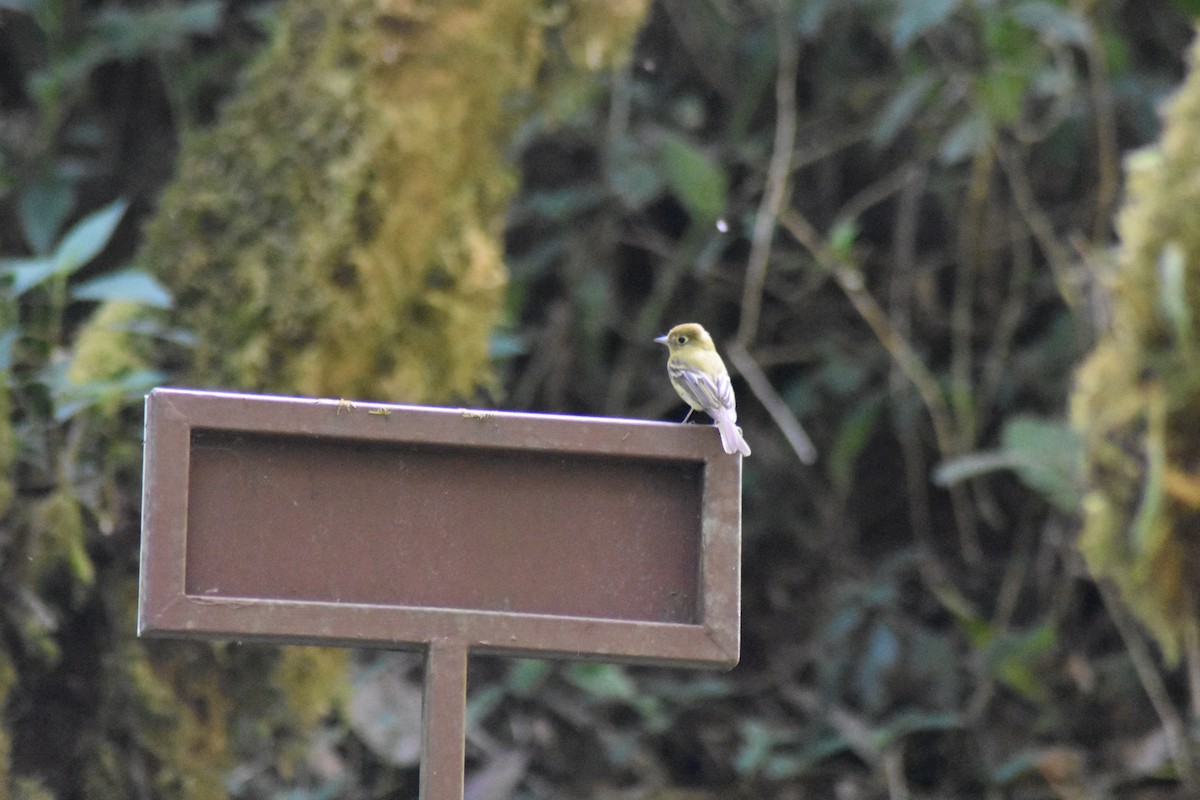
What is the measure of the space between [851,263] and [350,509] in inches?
134

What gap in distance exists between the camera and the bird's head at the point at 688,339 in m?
3.00

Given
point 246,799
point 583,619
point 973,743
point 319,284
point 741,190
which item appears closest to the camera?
point 583,619

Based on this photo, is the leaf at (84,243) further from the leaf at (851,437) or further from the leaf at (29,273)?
the leaf at (851,437)

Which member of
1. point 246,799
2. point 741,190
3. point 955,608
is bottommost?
point 246,799

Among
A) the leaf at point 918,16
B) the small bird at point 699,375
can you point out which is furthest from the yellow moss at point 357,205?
the leaf at point 918,16

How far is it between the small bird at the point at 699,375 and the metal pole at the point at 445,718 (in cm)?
77

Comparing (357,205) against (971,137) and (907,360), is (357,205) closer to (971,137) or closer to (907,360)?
(907,360)

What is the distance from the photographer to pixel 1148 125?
502 centimetres

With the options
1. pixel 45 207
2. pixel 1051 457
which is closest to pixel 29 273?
pixel 45 207

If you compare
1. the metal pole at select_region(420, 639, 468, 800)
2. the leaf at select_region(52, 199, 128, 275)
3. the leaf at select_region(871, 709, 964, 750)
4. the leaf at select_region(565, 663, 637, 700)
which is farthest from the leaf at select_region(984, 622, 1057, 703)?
the metal pole at select_region(420, 639, 468, 800)

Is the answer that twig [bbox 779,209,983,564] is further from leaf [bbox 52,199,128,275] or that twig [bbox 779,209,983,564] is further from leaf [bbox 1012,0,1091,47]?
leaf [bbox 52,199,128,275]

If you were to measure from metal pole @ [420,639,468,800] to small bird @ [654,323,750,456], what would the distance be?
30.3 inches

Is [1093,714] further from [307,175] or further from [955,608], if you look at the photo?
[307,175]

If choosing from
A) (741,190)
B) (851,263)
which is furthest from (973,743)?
(741,190)
